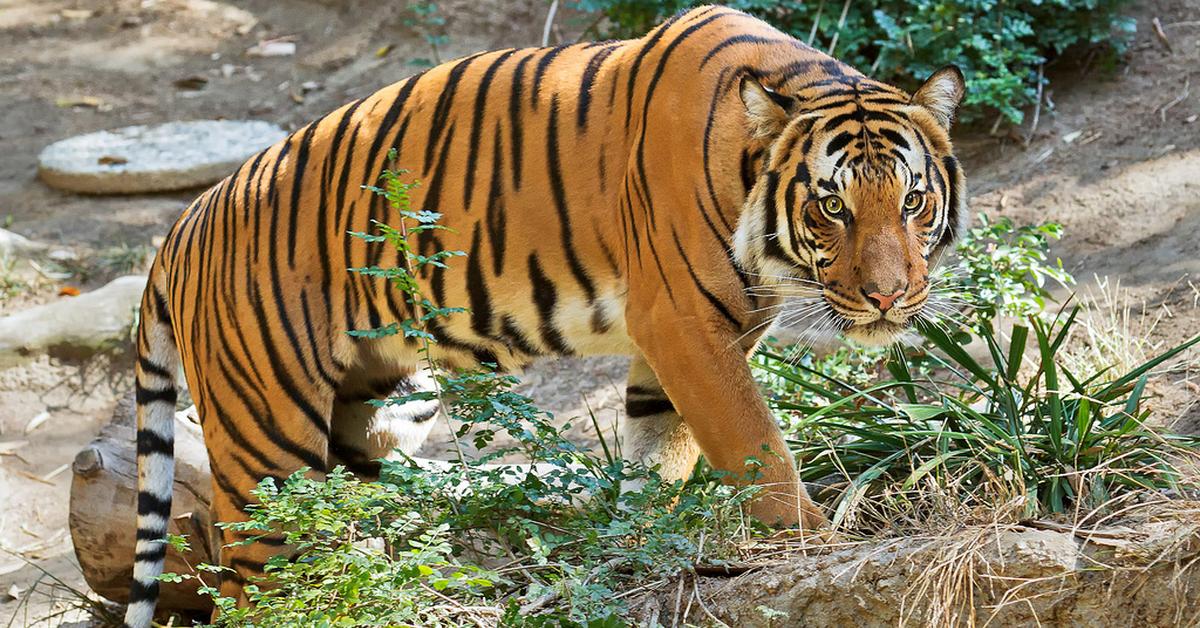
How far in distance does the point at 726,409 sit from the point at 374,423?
1436mm

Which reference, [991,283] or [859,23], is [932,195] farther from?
[859,23]

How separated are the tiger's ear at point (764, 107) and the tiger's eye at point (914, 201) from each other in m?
0.37

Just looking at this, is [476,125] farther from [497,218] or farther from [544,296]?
[544,296]

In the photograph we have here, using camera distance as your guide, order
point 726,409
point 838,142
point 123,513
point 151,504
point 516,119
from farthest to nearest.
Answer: point 123,513, point 151,504, point 516,119, point 726,409, point 838,142

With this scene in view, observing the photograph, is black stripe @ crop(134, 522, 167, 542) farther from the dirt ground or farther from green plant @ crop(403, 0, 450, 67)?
green plant @ crop(403, 0, 450, 67)

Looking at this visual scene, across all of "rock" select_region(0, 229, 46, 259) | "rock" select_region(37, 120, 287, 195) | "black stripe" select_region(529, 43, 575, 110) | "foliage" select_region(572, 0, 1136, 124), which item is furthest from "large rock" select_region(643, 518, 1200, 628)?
"rock" select_region(37, 120, 287, 195)

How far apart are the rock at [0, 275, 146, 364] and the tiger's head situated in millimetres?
4518

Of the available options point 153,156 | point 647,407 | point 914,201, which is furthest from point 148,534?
point 153,156

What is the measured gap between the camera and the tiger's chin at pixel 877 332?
3189 millimetres

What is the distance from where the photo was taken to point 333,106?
943 centimetres

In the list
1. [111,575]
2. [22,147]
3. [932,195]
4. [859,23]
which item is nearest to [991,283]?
[932,195]

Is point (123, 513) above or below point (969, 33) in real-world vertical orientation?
below

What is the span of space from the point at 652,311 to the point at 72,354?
448 centimetres

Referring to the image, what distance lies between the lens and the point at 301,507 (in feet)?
9.61
